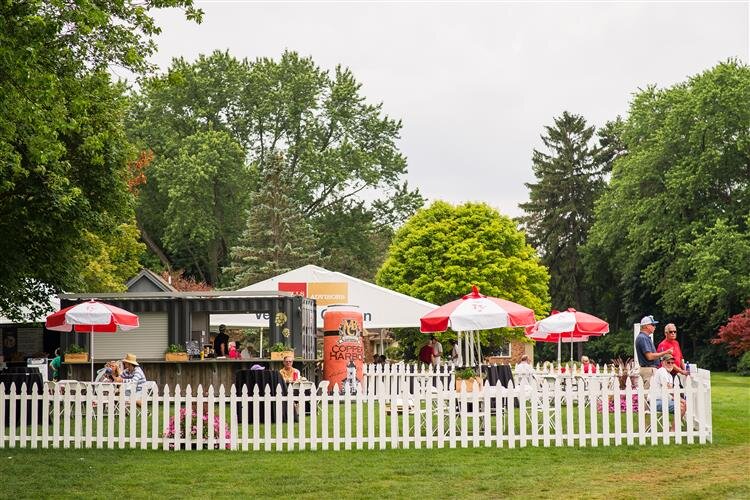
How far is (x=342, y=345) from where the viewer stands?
23.6 m

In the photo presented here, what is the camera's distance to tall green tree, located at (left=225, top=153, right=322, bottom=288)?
5434 cm

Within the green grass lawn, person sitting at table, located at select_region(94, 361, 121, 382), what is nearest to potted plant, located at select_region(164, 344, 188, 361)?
person sitting at table, located at select_region(94, 361, 121, 382)

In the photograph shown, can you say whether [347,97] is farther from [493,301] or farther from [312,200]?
[493,301]

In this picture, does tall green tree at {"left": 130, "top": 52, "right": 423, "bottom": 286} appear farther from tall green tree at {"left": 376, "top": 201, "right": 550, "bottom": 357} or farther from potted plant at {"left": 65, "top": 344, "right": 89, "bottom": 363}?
potted plant at {"left": 65, "top": 344, "right": 89, "bottom": 363}

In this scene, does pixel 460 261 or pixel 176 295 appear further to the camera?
pixel 460 261

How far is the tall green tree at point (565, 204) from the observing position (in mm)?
64062

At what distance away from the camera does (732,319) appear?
42.1m

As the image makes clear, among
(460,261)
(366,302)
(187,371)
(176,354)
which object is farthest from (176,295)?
(460,261)

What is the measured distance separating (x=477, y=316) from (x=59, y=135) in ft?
29.8

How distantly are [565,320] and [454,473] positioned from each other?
12.8m

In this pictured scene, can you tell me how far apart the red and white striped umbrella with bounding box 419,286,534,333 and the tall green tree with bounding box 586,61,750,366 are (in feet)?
96.3

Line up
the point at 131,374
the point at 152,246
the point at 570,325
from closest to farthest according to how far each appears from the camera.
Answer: the point at 131,374 → the point at 570,325 → the point at 152,246

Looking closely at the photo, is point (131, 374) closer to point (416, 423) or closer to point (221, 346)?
point (221, 346)

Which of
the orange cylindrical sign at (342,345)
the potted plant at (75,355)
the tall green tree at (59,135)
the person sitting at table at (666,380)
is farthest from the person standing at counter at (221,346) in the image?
the person sitting at table at (666,380)
